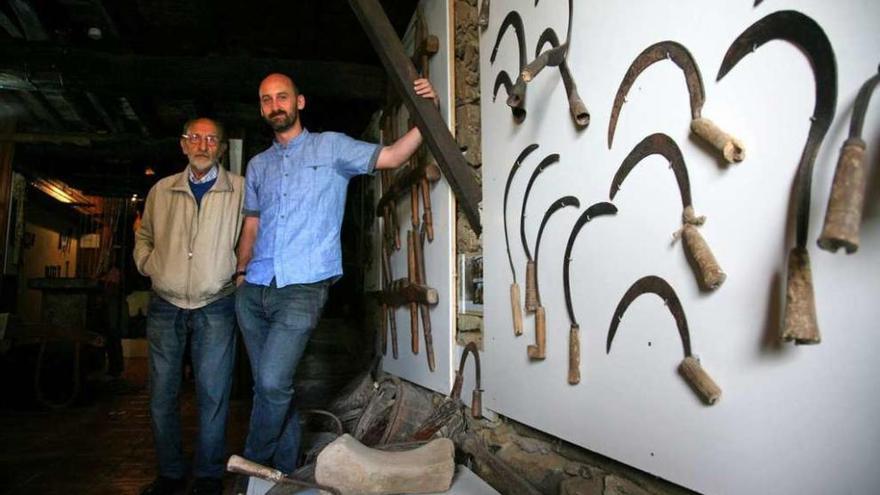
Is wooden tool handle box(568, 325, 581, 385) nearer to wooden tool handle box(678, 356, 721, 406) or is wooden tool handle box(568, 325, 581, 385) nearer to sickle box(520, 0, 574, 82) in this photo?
wooden tool handle box(678, 356, 721, 406)

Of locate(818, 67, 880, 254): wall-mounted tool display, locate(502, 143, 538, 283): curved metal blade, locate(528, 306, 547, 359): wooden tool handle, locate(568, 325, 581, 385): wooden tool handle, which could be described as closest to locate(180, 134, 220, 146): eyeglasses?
locate(502, 143, 538, 283): curved metal blade

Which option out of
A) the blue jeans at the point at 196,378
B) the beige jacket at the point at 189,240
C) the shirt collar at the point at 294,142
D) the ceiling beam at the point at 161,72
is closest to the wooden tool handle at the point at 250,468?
the blue jeans at the point at 196,378

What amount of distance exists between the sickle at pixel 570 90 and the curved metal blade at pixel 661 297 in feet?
1.80

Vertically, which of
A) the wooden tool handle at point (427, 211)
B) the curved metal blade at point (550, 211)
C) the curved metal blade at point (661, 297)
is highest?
the wooden tool handle at point (427, 211)

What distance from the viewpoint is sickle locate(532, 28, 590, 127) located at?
1768 mm

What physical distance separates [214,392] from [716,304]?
2.27m

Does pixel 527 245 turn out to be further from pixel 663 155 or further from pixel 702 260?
pixel 702 260

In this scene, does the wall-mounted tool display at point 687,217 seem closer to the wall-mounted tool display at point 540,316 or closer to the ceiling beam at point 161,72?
the wall-mounted tool display at point 540,316

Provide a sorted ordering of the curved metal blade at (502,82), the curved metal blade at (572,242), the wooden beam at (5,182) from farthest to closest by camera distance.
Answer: the wooden beam at (5,182) < the curved metal blade at (502,82) < the curved metal blade at (572,242)

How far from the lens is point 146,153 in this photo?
6.99 meters

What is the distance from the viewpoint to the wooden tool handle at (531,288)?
6.84 feet

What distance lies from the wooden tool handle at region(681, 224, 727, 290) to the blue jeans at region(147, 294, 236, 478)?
7.23 ft

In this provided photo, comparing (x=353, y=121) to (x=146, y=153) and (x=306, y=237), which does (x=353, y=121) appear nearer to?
(x=146, y=153)

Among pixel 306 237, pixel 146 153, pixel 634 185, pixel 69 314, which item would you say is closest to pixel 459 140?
pixel 306 237
